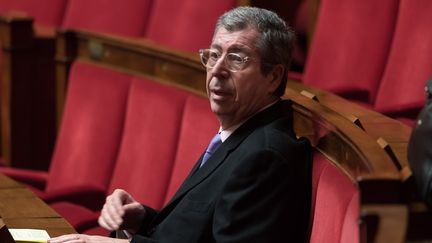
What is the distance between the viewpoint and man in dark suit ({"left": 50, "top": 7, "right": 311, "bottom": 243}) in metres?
0.41

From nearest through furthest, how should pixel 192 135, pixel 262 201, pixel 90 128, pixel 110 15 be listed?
1. pixel 262 201
2. pixel 192 135
3. pixel 90 128
4. pixel 110 15

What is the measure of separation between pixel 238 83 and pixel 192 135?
0.22 meters

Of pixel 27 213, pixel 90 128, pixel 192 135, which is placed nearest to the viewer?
pixel 27 213

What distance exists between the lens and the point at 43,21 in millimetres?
1014

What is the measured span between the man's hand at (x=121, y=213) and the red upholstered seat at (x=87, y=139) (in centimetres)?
25

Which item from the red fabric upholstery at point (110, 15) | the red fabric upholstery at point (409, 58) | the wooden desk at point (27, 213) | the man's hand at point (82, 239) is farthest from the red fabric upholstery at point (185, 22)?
the man's hand at point (82, 239)

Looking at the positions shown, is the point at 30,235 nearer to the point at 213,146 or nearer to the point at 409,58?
the point at 213,146

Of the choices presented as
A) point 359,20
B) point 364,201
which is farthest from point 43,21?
point 364,201

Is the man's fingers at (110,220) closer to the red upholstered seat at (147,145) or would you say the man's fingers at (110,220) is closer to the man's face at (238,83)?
the man's face at (238,83)

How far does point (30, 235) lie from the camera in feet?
1.63

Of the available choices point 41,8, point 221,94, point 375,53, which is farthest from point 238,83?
point 41,8

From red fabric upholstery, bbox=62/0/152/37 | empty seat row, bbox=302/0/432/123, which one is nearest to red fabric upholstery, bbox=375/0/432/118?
empty seat row, bbox=302/0/432/123

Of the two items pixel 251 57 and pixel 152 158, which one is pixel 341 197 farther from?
pixel 152 158

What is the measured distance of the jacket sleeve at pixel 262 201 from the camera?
0.41 meters
